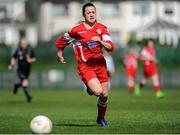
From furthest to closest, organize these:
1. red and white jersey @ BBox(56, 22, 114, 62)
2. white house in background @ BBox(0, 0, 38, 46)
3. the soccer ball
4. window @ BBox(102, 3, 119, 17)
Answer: white house in background @ BBox(0, 0, 38, 46), window @ BBox(102, 3, 119, 17), red and white jersey @ BBox(56, 22, 114, 62), the soccer ball

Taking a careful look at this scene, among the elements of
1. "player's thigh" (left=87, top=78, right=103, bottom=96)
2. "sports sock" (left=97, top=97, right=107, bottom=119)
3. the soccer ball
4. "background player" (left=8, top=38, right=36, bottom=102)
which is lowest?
"background player" (left=8, top=38, right=36, bottom=102)

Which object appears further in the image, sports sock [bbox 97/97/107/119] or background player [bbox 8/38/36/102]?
background player [bbox 8/38/36/102]

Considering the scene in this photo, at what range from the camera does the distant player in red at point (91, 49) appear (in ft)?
48.9

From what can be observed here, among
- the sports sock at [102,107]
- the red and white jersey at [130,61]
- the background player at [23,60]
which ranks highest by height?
the sports sock at [102,107]

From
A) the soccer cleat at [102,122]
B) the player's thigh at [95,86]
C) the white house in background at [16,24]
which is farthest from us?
the white house in background at [16,24]

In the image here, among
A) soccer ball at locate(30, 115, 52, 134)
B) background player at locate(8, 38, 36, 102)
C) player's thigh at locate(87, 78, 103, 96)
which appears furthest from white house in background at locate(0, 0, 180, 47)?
soccer ball at locate(30, 115, 52, 134)

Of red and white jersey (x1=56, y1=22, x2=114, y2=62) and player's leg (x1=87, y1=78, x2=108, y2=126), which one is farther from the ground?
red and white jersey (x1=56, y1=22, x2=114, y2=62)

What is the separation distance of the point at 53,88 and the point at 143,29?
→ 40892 mm

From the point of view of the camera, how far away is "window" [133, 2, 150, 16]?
89.4m

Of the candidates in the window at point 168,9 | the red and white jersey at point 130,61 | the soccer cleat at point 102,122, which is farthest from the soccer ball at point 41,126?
the window at point 168,9

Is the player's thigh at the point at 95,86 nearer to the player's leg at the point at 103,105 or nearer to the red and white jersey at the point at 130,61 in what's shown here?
the player's leg at the point at 103,105

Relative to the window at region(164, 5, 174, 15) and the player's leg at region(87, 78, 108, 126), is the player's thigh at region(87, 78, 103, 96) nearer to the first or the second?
the player's leg at region(87, 78, 108, 126)

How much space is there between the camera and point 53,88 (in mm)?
46156

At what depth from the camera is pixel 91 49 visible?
49.5 ft
